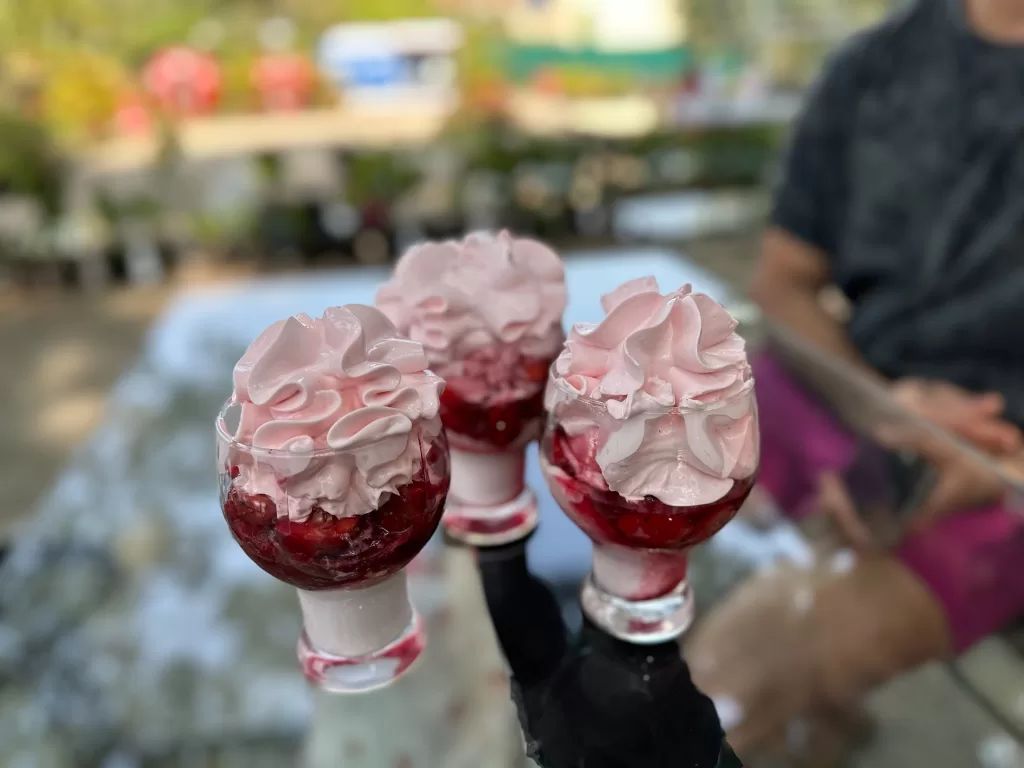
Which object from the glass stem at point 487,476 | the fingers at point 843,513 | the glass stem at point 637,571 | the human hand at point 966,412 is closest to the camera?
the glass stem at point 637,571

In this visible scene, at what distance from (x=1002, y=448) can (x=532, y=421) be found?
0.63 meters

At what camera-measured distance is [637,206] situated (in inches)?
135

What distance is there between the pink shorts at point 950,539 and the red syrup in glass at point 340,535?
1.32ft

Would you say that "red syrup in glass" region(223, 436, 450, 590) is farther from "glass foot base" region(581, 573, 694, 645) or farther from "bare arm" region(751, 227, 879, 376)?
"bare arm" region(751, 227, 879, 376)

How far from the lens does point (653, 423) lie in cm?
52

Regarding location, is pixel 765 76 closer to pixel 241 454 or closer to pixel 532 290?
pixel 532 290

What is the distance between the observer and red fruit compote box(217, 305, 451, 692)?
0.48m

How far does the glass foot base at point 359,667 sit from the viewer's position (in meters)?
0.62

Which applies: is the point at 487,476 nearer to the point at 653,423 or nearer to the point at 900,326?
the point at 653,423

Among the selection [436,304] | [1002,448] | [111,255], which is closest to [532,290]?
[436,304]

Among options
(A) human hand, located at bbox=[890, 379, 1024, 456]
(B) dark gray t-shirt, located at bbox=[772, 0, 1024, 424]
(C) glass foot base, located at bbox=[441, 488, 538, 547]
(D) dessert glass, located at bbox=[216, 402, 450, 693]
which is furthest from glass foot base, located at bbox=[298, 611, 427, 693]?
(B) dark gray t-shirt, located at bbox=[772, 0, 1024, 424]

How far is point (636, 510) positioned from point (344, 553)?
196mm

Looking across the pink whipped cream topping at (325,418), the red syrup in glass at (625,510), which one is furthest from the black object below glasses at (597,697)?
the pink whipped cream topping at (325,418)

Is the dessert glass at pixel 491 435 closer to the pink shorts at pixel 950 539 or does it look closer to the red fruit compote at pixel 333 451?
the red fruit compote at pixel 333 451
